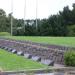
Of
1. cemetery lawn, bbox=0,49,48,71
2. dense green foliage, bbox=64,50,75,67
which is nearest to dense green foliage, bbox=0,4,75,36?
cemetery lawn, bbox=0,49,48,71

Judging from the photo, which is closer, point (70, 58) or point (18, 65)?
point (18, 65)

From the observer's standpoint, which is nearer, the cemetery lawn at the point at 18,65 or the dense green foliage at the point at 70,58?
the cemetery lawn at the point at 18,65

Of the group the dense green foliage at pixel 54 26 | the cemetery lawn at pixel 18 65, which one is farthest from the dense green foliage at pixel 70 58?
the dense green foliage at pixel 54 26

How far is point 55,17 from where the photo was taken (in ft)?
263

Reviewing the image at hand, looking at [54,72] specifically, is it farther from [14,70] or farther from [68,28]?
[68,28]

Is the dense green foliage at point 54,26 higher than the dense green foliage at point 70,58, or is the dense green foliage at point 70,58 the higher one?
the dense green foliage at point 54,26

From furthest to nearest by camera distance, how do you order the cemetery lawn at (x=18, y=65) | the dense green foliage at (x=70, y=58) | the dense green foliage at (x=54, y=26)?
the dense green foliage at (x=54, y=26) < the dense green foliage at (x=70, y=58) < the cemetery lawn at (x=18, y=65)

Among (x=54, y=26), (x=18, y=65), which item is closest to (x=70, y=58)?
(x=18, y=65)

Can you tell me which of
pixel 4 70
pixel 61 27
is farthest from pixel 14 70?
pixel 61 27

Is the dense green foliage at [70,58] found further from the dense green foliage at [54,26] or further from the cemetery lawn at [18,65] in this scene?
the dense green foliage at [54,26]

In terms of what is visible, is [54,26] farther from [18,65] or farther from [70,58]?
[18,65]

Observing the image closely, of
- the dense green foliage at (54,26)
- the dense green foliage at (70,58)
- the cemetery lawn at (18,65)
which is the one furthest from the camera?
the dense green foliage at (54,26)

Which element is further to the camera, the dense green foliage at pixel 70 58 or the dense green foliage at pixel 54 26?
the dense green foliage at pixel 54 26

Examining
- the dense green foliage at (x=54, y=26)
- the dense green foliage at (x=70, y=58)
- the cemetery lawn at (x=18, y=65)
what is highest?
the dense green foliage at (x=54, y=26)
